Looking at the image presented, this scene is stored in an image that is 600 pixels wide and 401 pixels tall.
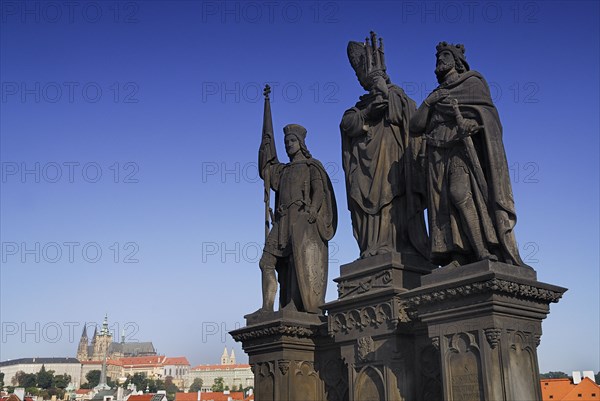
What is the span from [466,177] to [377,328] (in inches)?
80.0

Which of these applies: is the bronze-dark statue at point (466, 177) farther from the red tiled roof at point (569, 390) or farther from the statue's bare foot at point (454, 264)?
the red tiled roof at point (569, 390)

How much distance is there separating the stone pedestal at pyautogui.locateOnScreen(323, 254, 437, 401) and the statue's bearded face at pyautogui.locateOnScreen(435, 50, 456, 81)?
2267mm

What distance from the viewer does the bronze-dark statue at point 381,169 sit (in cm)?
868

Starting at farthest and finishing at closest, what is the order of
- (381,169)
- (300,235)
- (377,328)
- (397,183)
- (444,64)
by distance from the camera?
(300,235) → (381,169) → (397,183) → (444,64) → (377,328)

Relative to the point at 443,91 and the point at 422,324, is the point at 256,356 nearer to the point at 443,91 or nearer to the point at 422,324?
the point at 422,324

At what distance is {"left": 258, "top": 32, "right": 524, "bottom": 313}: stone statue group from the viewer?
737 centimetres

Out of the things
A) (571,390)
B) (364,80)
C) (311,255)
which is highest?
(364,80)

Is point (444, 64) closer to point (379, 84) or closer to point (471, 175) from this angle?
point (379, 84)

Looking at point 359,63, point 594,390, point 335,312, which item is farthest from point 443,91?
point 594,390

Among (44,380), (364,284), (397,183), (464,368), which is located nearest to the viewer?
(464,368)

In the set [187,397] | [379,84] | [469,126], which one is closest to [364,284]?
[469,126]

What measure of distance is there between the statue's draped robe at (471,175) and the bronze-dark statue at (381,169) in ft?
2.49

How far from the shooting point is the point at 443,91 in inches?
314

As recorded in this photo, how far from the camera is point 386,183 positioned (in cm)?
890
